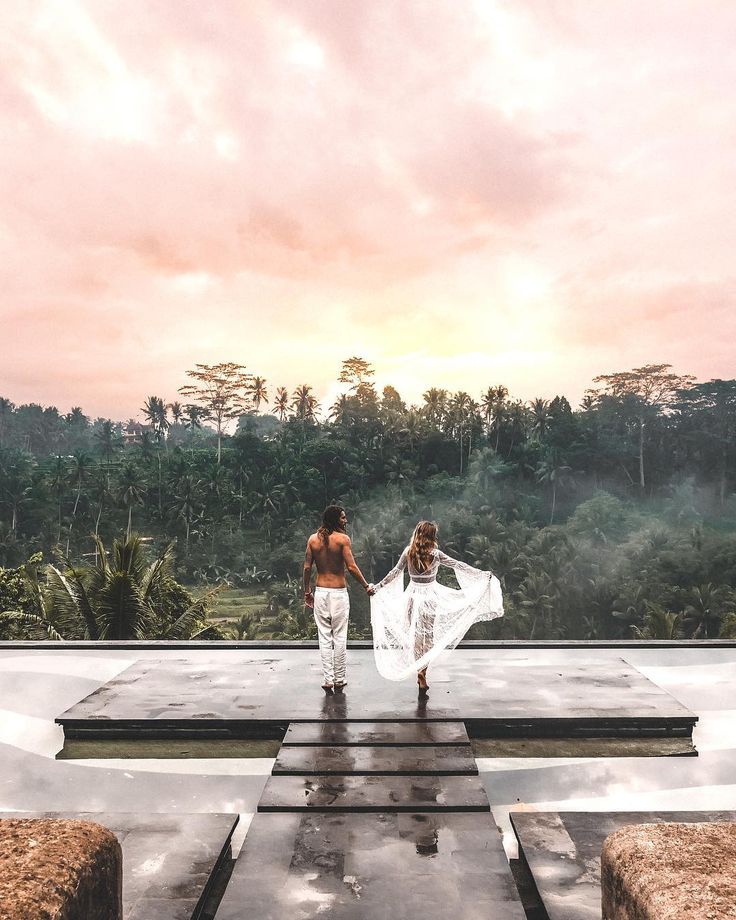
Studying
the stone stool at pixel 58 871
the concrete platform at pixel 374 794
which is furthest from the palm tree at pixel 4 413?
the stone stool at pixel 58 871

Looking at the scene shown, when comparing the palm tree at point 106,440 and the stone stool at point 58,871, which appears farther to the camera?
the palm tree at point 106,440

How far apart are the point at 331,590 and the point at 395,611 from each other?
1.80ft

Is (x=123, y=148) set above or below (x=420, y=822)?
above

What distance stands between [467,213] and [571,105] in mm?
11552

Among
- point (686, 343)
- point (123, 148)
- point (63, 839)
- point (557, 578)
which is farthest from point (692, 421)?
point (63, 839)

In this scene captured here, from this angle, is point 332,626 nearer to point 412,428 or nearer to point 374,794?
point 374,794

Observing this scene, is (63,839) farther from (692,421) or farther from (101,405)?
(101,405)

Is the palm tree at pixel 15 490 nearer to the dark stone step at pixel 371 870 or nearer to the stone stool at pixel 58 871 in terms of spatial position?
the dark stone step at pixel 371 870

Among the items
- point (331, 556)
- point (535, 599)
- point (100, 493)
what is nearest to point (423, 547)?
point (331, 556)

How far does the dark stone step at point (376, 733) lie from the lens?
13.4 feet

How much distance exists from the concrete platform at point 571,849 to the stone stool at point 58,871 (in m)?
1.64

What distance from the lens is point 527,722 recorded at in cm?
445

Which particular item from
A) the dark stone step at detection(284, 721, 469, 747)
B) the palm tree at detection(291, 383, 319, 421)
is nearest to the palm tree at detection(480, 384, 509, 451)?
the palm tree at detection(291, 383, 319, 421)

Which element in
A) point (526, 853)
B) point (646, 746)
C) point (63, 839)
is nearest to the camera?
point (63, 839)
